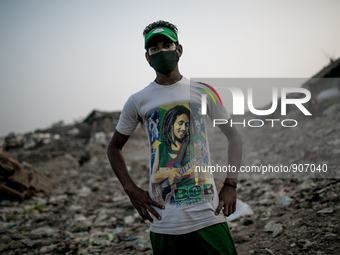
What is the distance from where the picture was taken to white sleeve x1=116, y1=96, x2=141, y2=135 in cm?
142

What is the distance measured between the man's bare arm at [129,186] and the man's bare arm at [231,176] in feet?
1.07

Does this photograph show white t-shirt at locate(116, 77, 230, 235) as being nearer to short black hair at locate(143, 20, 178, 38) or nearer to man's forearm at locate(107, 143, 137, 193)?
man's forearm at locate(107, 143, 137, 193)

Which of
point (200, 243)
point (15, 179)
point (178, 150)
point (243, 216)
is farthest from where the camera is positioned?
point (15, 179)

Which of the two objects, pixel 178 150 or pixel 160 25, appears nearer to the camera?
pixel 178 150

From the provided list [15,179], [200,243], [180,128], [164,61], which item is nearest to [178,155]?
[180,128]

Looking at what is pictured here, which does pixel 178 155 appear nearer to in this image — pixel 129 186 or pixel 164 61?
pixel 129 186

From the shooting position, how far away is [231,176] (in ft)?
4.50

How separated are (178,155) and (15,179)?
5096 mm

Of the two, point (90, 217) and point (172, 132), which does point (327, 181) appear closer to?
point (172, 132)

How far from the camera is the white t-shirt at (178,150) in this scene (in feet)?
4.05

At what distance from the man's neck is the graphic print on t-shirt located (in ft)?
0.55

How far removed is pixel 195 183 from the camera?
50.0 inches

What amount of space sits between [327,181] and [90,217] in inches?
147

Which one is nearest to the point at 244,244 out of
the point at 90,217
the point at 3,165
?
the point at 90,217
